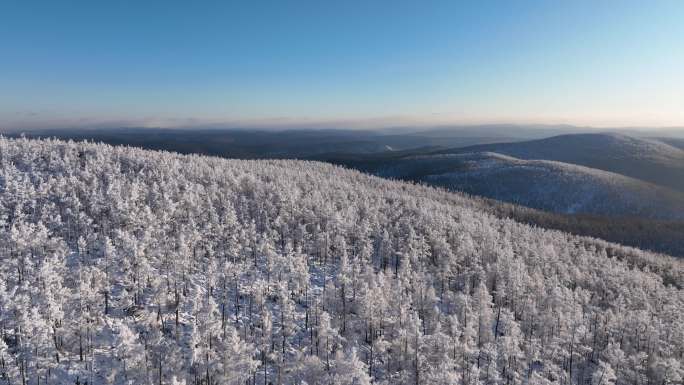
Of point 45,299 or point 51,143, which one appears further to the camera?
point 51,143

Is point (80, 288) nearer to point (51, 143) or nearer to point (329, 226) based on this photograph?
point (329, 226)

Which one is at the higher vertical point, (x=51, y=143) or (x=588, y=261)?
(x=51, y=143)

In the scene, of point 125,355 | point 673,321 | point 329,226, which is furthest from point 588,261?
point 125,355

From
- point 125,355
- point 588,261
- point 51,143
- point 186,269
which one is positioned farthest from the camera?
point 51,143

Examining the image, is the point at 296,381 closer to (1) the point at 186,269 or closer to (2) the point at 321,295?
(2) the point at 321,295

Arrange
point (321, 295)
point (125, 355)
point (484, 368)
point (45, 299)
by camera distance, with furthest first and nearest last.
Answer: point (321, 295) → point (484, 368) → point (45, 299) → point (125, 355)

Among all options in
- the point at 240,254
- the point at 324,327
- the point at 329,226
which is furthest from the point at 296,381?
the point at 329,226

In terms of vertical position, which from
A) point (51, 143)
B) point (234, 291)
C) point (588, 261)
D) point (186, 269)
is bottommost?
point (588, 261)
